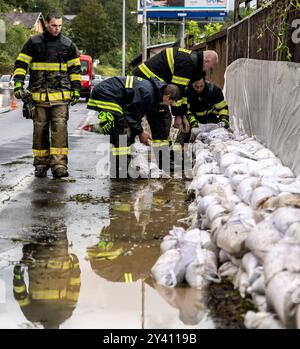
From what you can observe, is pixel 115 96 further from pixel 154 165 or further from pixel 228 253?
pixel 228 253

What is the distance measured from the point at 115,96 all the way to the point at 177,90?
0.71 meters

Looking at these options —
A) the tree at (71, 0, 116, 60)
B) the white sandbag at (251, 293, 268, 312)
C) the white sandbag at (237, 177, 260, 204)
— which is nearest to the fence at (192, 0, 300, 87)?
the white sandbag at (237, 177, 260, 204)

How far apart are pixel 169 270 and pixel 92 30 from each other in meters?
82.1

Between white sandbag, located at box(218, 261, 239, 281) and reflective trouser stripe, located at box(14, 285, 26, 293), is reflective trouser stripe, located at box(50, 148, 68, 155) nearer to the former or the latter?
reflective trouser stripe, located at box(14, 285, 26, 293)

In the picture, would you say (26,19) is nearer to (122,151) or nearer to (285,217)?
(122,151)

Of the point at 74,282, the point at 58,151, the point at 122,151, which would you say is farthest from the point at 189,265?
the point at 58,151

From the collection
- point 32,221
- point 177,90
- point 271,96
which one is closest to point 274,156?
point 271,96

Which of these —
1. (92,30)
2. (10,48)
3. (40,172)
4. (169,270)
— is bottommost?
(40,172)

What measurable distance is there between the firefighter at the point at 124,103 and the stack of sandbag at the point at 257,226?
1.45 metres

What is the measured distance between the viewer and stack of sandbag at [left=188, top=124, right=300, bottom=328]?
2.97m

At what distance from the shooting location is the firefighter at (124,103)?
709 cm

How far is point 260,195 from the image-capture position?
4.21 meters

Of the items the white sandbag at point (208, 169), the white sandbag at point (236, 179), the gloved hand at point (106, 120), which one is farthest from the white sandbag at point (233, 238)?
the gloved hand at point (106, 120)

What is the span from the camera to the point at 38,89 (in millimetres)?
7465
